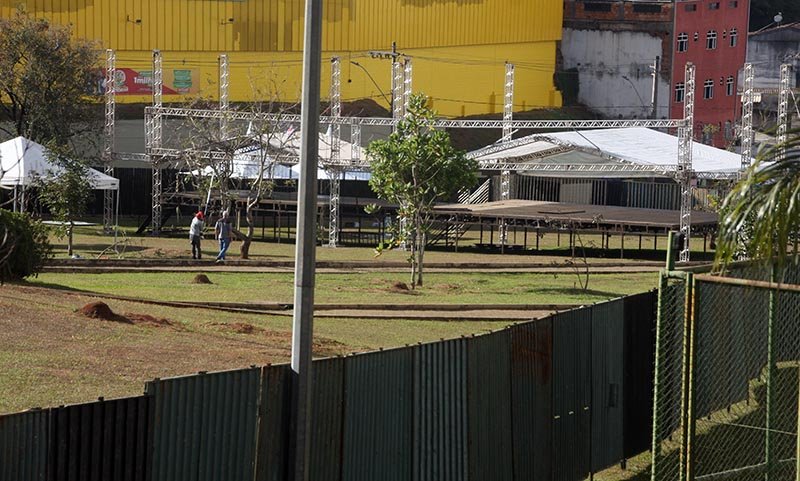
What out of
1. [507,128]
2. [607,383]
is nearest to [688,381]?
[607,383]

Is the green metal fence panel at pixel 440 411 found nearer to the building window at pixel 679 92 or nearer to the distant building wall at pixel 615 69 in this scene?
the distant building wall at pixel 615 69

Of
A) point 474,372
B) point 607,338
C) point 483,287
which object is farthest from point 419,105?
point 474,372

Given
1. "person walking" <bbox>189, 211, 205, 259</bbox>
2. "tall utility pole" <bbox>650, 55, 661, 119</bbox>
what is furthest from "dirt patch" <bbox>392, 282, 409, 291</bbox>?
"tall utility pole" <bbox>650, 55, 661, 119</bbox>

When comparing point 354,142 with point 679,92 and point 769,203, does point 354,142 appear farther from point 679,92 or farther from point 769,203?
point 769,203

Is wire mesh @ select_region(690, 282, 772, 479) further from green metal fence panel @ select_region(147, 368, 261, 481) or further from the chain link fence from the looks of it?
green metal fence panel @ select_region(147, 368, 261, 481)

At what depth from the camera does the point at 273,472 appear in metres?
9.60

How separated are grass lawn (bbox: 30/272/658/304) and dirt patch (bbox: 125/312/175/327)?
4.51 meters

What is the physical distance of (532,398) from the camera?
1222 cm

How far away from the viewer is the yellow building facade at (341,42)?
60906 mm

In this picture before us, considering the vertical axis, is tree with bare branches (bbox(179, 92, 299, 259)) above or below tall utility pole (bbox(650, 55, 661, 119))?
below

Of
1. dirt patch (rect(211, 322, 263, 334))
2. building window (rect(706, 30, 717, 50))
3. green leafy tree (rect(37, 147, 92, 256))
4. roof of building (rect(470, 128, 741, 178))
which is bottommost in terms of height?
dirt patch (rect(211, 322, 263, 334))

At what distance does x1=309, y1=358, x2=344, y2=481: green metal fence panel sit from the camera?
9867 mm

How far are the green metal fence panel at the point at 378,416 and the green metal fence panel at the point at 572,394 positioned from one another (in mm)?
2220

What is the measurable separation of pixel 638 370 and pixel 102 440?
7316 millimetres
